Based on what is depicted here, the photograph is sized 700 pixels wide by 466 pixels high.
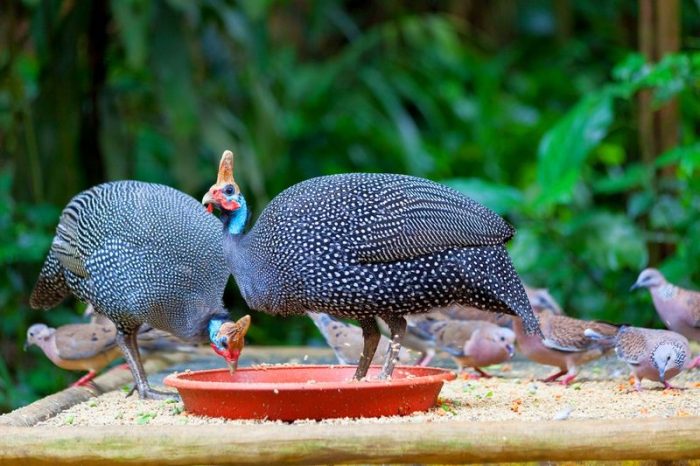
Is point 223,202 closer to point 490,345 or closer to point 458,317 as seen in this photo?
point 490,345

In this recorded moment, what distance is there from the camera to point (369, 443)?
4.11 metres

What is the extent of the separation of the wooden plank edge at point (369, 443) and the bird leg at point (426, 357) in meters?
3.14

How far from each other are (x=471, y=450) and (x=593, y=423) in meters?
0.48

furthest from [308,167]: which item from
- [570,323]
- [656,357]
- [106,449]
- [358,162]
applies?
[106,449]

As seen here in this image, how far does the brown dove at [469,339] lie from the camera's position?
263 inches

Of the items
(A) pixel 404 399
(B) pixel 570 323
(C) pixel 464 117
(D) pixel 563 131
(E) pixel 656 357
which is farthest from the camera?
(C) pixel 464 117

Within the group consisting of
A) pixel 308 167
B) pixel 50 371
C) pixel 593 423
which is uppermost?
pixel 593 423

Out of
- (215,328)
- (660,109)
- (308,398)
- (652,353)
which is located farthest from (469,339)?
(660,109)

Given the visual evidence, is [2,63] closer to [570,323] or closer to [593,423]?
[570,323]

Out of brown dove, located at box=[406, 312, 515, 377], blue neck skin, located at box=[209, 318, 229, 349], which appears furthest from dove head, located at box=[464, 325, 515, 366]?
blue neck skin, located at box=[209, 318, 229, 349]

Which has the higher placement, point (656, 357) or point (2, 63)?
point (2, 63)

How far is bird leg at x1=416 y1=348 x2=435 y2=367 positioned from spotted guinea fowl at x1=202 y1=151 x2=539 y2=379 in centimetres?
200

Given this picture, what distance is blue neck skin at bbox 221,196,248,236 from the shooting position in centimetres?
559

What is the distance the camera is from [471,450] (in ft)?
13.6
